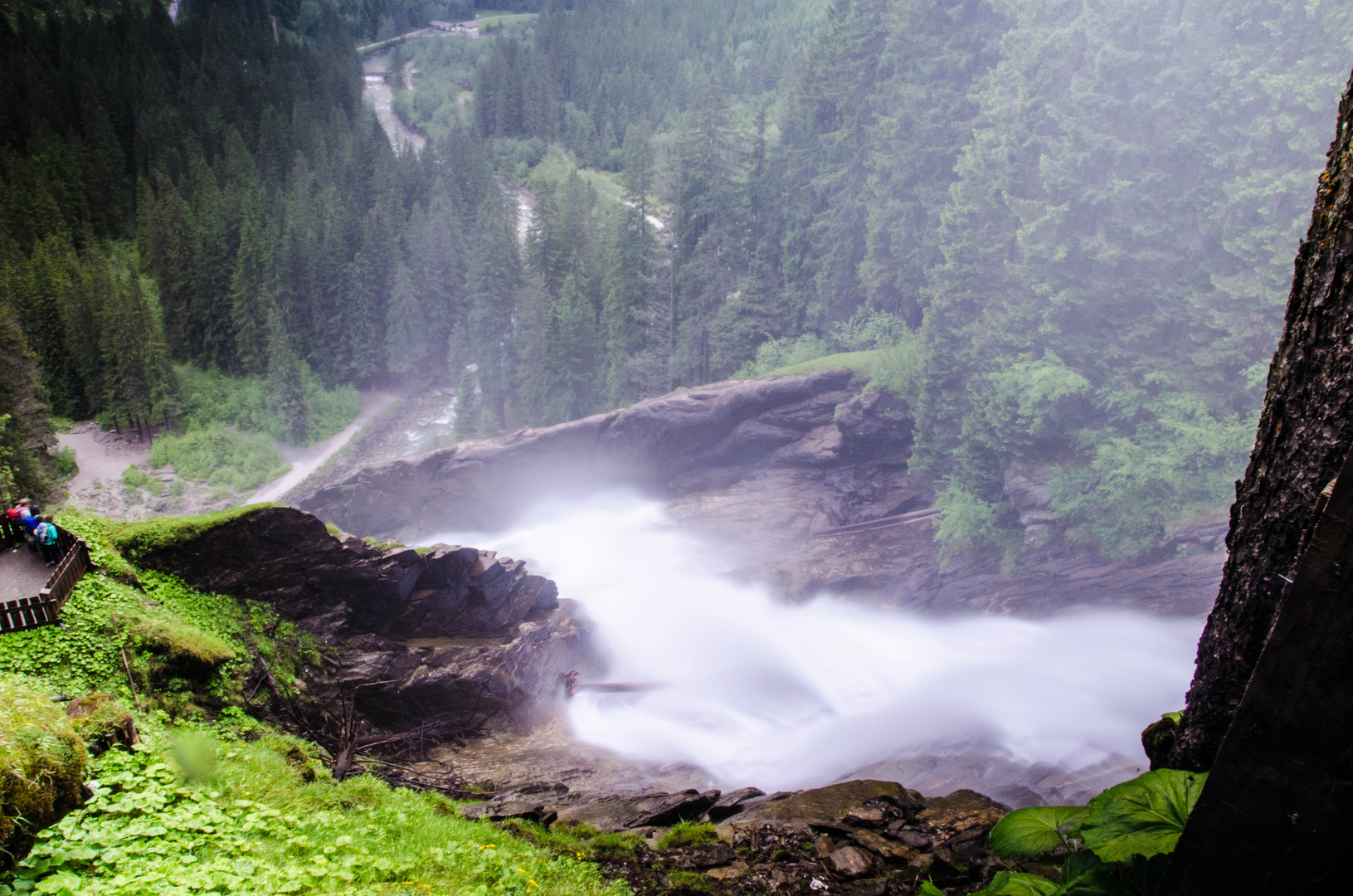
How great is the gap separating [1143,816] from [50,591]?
454 inches

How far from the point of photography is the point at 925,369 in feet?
91.2

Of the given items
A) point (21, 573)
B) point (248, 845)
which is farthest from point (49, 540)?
point (248, 845)

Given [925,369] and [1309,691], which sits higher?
[925,369]

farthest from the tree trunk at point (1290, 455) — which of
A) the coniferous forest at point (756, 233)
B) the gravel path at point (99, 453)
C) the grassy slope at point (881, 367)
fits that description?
the gravel path at point (99, 453)

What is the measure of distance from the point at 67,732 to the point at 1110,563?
88.4 feet

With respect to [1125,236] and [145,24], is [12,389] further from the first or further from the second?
[145,24]

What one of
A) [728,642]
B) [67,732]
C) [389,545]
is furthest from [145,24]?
[67,732]

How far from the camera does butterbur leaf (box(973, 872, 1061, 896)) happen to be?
257cm

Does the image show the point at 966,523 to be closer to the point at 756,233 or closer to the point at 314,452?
the point at 756,233

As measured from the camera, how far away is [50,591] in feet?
29.5

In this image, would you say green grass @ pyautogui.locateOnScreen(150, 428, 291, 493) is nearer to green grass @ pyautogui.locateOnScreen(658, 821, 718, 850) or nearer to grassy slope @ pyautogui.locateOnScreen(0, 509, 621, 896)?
grassy slope @ pyautogui.locateOnScreen(0, 509, 621, 896)

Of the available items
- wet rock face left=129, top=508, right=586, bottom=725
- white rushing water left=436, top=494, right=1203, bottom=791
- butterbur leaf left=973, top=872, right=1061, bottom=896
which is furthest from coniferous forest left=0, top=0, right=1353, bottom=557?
butterbur leaf left=973, top=872, right=1061, bottom=896

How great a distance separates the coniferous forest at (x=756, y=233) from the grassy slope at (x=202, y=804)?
17.6 m

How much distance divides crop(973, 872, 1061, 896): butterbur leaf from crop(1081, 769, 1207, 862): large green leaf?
224mm
